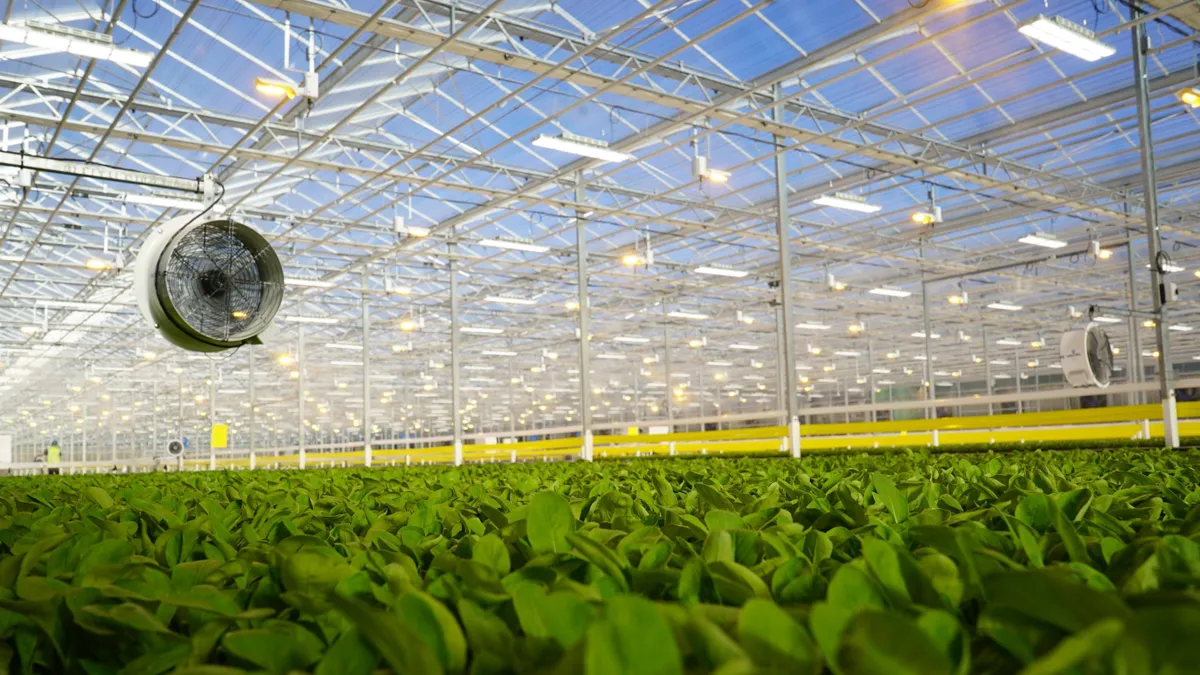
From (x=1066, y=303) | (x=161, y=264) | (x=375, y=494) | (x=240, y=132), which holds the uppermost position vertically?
(x=240, y=132)

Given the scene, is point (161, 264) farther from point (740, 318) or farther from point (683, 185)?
point (740, 318)

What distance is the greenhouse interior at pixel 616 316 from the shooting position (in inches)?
23.6

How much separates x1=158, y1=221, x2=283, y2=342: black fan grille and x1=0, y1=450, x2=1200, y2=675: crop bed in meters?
3.64

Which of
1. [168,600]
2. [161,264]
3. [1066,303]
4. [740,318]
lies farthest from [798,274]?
[168,600]

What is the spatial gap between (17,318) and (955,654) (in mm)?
32755

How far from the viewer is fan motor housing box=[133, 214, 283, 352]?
14.8 ft

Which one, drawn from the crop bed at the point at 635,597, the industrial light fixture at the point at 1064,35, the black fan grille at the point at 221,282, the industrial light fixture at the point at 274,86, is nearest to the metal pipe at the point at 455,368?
the industrial light fixture at the point at 274,86

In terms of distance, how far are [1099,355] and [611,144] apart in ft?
26.1

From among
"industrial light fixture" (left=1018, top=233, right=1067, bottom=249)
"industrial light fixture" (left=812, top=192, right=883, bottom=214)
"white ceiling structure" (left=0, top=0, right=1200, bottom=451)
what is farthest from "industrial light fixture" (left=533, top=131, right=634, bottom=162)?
"industrial light fixture" (left=1018, top=233, right=1067, bottom=249)

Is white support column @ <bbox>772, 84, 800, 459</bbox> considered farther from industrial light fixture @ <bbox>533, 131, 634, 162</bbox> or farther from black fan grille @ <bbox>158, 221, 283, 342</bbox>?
black fan grille @ <bbox>158, 221, 283, 342</bbox>

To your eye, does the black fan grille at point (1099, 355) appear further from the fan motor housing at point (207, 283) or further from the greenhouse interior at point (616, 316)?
the fan motor housing at point (207, 283)

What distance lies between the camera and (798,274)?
26.4 metres

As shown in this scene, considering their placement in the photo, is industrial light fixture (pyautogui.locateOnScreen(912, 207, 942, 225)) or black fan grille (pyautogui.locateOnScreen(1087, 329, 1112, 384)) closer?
black fan grille (pyautogui.locateOnScreen(1087, 329, 1112, 384))

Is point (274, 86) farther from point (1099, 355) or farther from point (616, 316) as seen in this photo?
point (616, 316)
